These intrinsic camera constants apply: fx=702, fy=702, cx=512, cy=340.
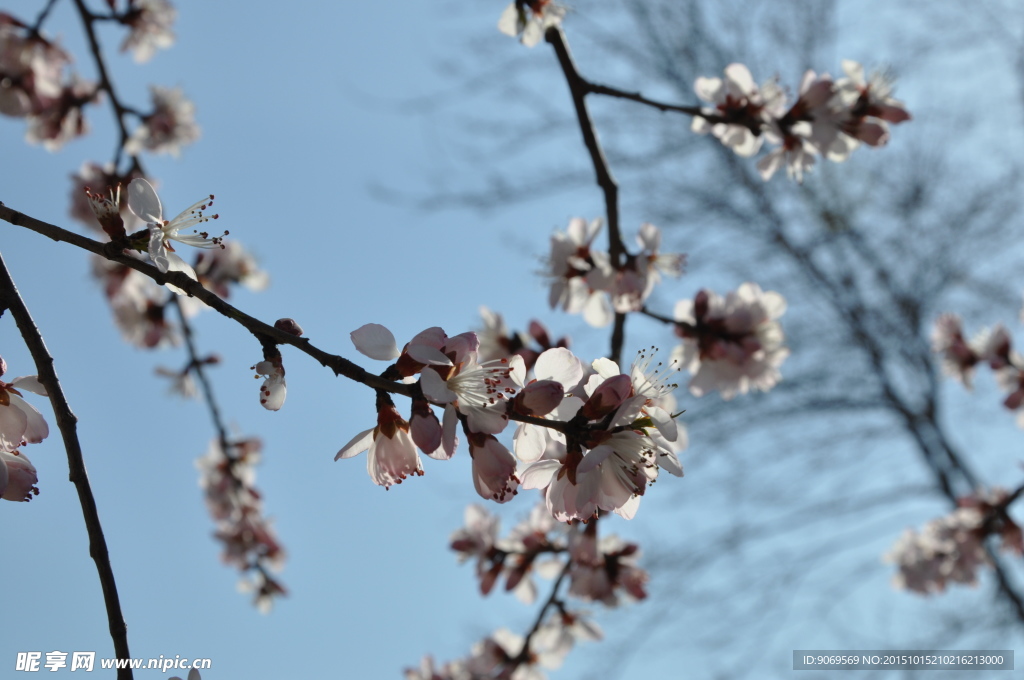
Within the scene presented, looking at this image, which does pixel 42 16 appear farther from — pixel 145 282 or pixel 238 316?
pixel 238 316

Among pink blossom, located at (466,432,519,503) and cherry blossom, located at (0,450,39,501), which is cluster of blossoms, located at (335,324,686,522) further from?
cherry blossom, located at (0,450,39,501)

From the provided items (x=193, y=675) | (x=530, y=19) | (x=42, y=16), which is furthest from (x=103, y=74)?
(x=193, y=675)

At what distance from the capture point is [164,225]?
1165 mm

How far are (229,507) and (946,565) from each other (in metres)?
3.80

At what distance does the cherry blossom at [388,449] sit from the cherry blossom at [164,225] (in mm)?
329

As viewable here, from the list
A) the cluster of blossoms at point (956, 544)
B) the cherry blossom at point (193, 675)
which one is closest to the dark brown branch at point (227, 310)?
the cherry blossom at point (193, 675)

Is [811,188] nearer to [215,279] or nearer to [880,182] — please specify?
[880,182]

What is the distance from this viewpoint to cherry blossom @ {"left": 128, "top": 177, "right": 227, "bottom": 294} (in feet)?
3.33

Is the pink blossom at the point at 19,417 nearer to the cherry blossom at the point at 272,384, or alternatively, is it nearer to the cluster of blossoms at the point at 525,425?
the cherry blossom at the point at 272,384

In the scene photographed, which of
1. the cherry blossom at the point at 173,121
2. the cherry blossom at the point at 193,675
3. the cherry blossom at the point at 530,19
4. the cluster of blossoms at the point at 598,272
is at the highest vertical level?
the cherry blossom at the point at 173,121

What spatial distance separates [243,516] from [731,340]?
248cm

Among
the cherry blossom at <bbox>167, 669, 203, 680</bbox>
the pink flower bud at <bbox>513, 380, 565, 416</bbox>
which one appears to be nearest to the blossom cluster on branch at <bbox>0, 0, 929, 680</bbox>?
the pink flower bud at <bbox>513, 380, 565, 416</bbox>

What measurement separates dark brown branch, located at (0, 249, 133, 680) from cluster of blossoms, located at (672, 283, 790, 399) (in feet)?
5.35

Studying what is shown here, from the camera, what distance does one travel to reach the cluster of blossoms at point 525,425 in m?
0.98
